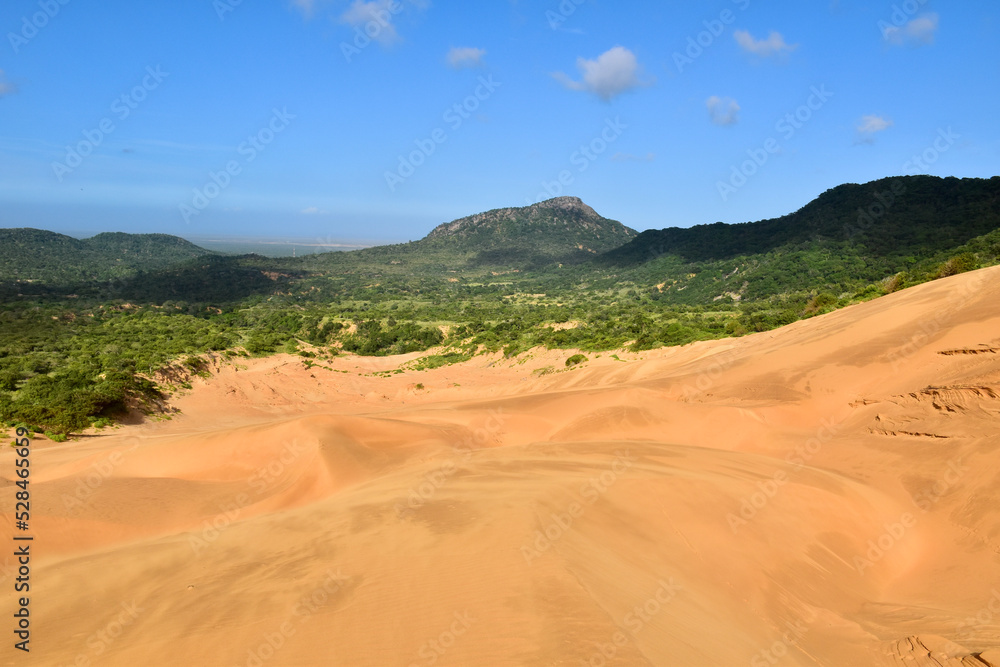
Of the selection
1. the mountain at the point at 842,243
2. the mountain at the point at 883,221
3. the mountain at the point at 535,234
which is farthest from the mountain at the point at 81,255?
the mountain at the point at 883,221

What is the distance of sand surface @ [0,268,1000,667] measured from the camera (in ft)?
16.4

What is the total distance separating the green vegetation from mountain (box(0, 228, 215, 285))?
0.69m

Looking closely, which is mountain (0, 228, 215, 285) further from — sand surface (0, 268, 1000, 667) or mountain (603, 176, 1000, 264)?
mountain (603, 176, 1000, 264)

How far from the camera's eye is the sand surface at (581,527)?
16.4ft

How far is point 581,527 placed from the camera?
23.8 ft

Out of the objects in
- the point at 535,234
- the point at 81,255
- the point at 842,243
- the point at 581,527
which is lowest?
the point at 581,527

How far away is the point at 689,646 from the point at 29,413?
20.4 m

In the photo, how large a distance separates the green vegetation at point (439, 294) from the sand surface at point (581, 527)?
33.5 ft

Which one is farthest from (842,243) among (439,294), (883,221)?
(439,294)

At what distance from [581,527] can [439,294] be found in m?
74.8

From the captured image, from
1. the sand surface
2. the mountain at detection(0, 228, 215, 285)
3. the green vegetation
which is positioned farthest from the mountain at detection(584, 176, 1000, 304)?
the mountain at detection(0, 228, 215, 285)

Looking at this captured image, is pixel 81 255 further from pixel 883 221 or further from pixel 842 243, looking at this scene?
pixel 883 221

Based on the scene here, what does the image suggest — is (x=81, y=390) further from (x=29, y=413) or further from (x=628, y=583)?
(x=628, y=583)

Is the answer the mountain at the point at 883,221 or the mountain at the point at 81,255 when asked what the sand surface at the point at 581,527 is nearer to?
the mountain at the point at 883,221
